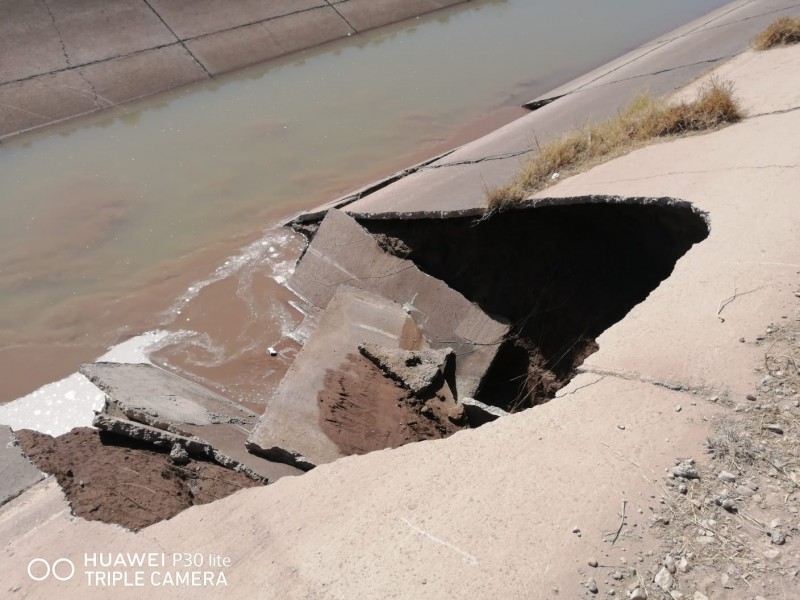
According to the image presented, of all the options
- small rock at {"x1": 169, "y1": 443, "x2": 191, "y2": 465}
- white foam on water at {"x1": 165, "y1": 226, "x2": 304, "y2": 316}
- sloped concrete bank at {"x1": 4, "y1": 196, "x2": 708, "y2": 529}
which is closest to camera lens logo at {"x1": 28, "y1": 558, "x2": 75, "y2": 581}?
sloped concrete bank at {"x1": 4, "y1": 196, "x2": 708, "y2": 529}

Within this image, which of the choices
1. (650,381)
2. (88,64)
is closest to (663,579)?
(650,381)

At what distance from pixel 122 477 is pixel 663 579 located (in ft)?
9.39

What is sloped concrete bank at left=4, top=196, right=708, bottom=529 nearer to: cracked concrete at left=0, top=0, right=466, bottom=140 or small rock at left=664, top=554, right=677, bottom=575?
small rock at left=664, top=554, right=677, bottom=575

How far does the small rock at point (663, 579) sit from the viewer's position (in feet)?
8.29

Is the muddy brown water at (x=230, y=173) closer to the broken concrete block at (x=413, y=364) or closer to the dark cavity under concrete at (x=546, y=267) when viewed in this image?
the broken concrete block at (x=413, y=364)

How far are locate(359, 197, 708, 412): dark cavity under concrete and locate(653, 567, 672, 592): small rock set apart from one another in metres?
2.72

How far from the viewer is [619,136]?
20.6 ft

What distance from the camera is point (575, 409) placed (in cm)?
342

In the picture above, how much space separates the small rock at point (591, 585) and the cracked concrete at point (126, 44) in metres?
9.88

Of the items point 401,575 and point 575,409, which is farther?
point 575,409

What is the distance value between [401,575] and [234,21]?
11.5m

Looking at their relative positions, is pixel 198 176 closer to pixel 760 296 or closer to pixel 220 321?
pixel 220 321

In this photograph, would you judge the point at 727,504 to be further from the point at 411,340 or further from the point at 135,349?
the point at 135,349

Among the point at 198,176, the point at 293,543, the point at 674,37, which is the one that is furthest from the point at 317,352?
the point at 674,37
